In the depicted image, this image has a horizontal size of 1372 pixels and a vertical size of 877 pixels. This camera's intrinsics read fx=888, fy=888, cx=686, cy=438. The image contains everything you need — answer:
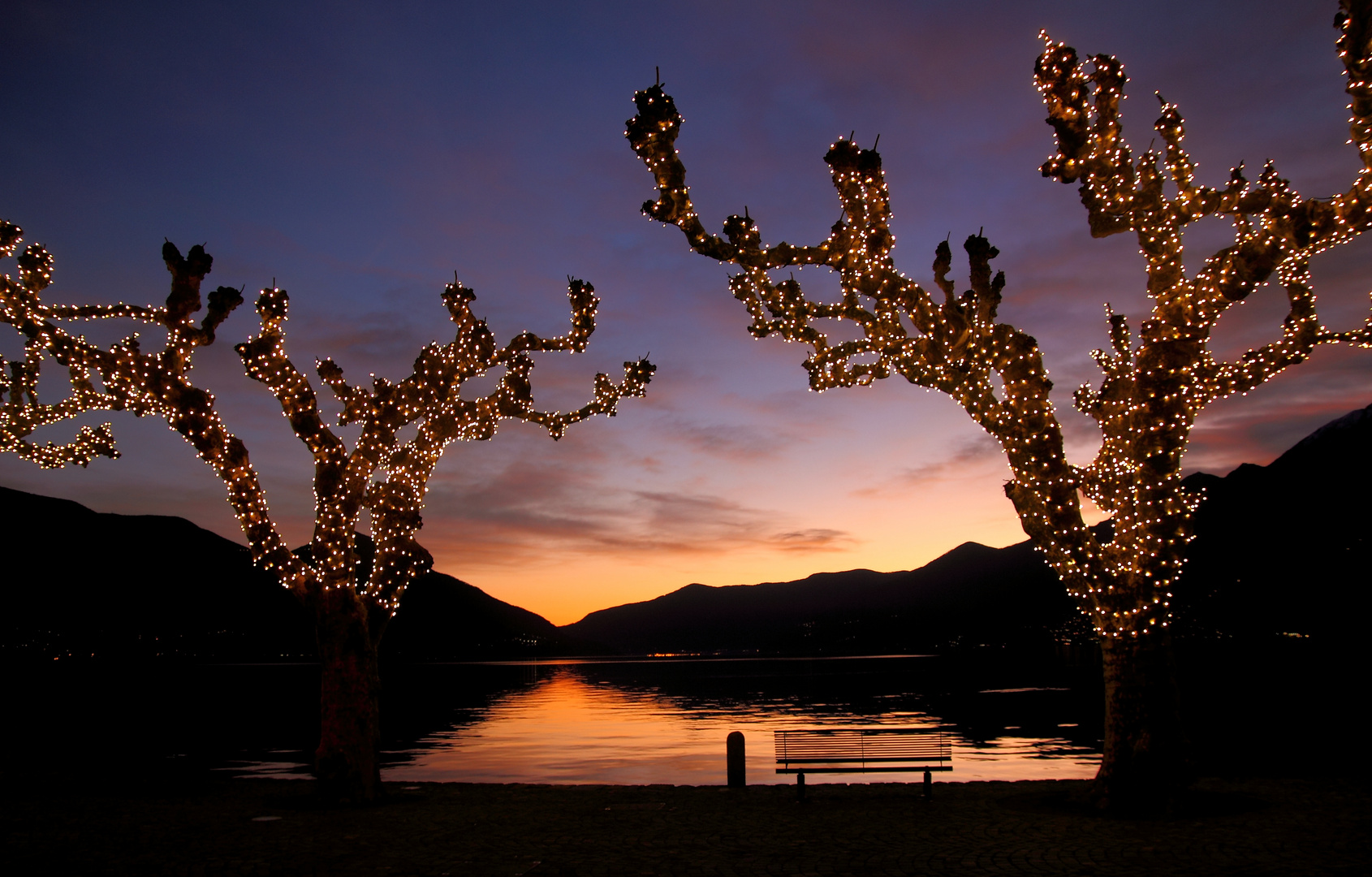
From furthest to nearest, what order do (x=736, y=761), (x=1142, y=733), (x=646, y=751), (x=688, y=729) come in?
1. (x=688, y=729)
2. (x=646, y=751)
3. (x=736, y=761)
4. (x=1142, y=733)

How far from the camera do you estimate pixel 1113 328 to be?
538 inches

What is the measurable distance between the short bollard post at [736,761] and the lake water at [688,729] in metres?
3.64

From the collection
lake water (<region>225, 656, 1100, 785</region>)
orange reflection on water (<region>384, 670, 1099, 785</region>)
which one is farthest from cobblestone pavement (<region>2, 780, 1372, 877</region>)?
lake water (<region>225, 656, 1100, 785</region>)

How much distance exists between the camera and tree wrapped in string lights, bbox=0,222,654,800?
13.5 meters

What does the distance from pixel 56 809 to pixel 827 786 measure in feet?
38.8

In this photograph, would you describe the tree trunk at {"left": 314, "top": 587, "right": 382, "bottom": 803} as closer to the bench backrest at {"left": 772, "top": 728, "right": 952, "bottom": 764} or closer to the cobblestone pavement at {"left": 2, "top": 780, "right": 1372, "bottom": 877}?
the cobblestone pavement at {"left": 2, "top": 780, "right": 1372, "bottom": 877}

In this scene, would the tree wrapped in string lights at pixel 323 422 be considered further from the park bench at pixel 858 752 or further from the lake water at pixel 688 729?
the lake water at pixel 688 729

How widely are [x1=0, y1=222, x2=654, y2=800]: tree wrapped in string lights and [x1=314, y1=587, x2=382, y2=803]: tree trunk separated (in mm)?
18

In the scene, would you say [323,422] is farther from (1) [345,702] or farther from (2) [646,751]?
(2) [646,751]

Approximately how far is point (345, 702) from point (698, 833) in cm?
619

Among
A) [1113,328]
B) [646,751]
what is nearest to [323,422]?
[1113,328]

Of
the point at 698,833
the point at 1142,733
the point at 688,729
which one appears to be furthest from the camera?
the point at 688,729

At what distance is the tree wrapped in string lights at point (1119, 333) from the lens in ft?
38.2

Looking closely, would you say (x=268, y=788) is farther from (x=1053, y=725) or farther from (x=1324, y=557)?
(x=1324, y=557)
